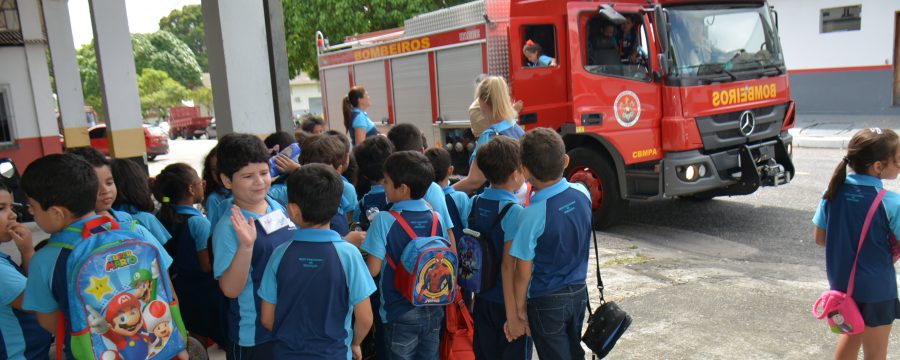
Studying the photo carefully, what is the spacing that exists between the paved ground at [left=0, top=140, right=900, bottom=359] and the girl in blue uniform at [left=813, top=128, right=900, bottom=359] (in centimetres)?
92

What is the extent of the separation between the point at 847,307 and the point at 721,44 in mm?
4497

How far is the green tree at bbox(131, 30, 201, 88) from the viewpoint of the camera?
56656 millimetres

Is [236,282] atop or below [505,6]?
below

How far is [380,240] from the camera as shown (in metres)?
2.92

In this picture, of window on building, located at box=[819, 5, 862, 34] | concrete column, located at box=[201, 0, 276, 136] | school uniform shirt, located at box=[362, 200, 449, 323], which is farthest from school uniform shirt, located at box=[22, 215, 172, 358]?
window on building, located at box=[819, 5, 862, 34]

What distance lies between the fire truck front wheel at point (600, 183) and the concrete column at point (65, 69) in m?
10.2

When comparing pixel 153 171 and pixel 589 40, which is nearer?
pixel 589 40

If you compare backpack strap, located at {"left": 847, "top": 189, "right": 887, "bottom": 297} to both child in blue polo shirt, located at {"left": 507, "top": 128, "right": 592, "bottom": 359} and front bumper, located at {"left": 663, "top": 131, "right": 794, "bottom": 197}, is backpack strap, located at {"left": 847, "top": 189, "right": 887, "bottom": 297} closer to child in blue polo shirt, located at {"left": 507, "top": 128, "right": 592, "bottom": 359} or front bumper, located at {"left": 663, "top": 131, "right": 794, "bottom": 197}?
child in blue polo shirt, located at {"left": 507, "top": 128, "right": 592, "bottom": 359}

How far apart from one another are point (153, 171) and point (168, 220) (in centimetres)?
1814

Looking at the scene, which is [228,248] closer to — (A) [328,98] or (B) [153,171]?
(A) [328,98]

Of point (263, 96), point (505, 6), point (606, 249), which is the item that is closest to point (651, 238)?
point (606, 249)

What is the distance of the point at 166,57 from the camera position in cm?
5800

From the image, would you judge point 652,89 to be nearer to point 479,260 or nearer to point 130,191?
point 479,260

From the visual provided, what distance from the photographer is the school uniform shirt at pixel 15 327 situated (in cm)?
246
